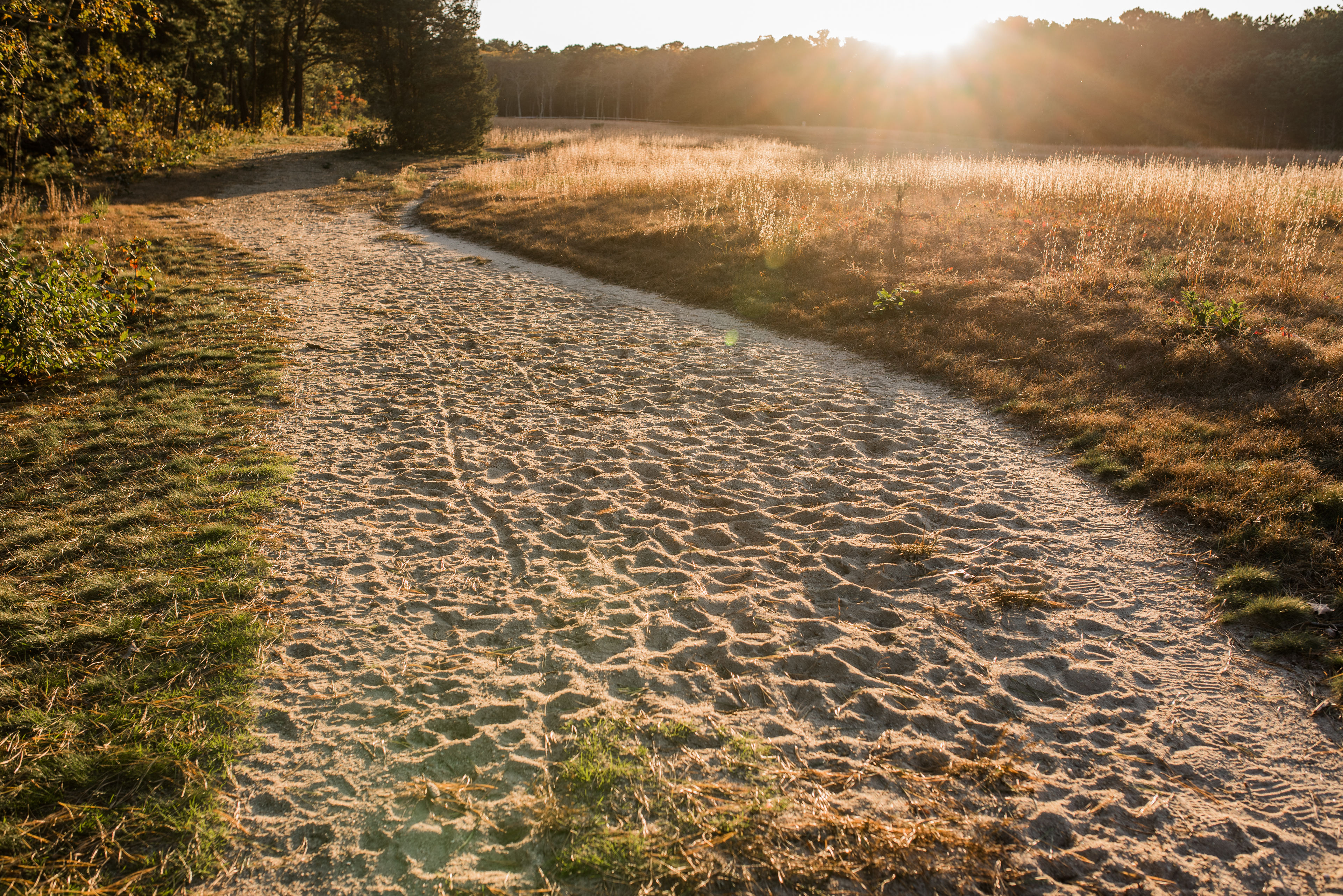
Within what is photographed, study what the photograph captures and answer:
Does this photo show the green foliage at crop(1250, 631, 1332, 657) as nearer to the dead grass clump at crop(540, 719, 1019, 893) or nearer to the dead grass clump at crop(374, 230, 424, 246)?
the dead grass clump at crop(540, 719, 1019, 893)

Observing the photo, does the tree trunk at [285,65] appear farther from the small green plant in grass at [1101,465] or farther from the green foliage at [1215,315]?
the small green plant in grass at [1101,465]

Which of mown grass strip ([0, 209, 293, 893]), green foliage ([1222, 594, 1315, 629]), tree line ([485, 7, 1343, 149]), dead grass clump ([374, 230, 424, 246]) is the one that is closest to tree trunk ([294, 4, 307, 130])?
tree line ([485, 7, 1343, 149])

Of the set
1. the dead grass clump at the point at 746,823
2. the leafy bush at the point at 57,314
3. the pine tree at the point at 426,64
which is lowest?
the dead grass clump at the point at 746,823

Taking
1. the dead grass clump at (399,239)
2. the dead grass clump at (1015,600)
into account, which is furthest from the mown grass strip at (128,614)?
the dead grass clump at (399,239)

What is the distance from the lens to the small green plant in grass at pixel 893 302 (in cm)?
919

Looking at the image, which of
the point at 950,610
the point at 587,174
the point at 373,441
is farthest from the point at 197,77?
the point at 950,610

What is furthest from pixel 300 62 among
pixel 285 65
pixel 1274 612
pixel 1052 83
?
pixel 1052 83

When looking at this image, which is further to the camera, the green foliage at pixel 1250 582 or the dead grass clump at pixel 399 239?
the dead grass clump at pixel 399 239

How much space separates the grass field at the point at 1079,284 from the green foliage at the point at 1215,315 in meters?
0.03

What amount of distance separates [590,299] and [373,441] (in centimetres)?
556

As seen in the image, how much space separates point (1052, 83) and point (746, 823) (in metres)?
56.0

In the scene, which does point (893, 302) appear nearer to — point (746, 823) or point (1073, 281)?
point (1073, 281)

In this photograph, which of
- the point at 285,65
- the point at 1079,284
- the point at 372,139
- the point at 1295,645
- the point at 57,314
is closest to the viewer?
the point at 1295,645

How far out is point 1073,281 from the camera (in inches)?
363
